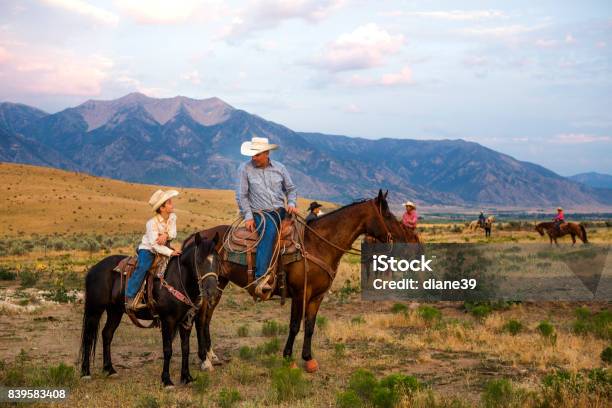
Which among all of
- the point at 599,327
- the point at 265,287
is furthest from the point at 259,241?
the point at 599,327

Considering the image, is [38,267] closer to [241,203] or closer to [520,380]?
[241,203]

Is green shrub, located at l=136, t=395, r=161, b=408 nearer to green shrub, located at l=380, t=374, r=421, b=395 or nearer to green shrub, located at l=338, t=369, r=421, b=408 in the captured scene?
green shrub, located at l=338, t=369, r=421, b=408

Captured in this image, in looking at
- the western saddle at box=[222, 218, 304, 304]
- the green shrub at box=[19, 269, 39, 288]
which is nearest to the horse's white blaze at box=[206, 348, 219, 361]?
the western saddle at box=[222, 218, 304, 304]

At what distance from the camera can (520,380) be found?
920cm

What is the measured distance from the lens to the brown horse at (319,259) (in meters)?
9.98

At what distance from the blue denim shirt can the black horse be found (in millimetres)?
1656

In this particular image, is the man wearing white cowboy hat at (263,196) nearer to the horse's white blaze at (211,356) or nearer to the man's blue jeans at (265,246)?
the man's blue jeans at (265,246)

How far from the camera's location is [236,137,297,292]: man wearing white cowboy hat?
9.92m

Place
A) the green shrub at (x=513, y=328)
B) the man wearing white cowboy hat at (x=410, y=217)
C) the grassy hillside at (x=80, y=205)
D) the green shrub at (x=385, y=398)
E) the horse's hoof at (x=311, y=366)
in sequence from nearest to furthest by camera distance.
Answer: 1. the green shrub at (x=385, y=398)
2. the horse's hoof at (x=311, y=366)
3. the green shrub at (x=513, y=328)
4. the man wearing white cowboy hat at (x=410, y=217)
5. the grassy hillside at (x=80, y=205)

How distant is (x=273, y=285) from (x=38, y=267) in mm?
21801

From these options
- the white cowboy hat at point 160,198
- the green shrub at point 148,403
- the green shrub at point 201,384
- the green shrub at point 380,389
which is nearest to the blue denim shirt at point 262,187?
the white cowboy hat at point 160,198

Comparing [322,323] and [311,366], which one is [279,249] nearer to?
[311,366]

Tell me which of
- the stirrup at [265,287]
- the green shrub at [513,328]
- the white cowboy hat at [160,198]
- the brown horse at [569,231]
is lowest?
the green shrub at [513,328]

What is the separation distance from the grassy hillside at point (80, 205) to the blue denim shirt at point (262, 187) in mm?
56288
